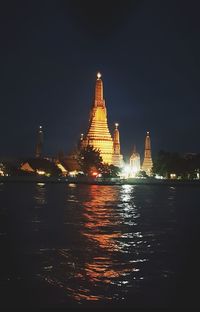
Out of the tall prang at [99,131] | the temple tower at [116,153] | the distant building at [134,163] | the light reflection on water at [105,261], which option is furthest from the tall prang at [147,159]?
the light reflection on water at [105,261]

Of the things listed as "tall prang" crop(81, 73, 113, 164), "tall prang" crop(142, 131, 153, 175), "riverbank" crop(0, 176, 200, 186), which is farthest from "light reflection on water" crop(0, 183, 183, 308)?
"tall prang" crop(142, 131, 153, 175)

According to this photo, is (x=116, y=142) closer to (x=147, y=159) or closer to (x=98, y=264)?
(x=147, y=159)

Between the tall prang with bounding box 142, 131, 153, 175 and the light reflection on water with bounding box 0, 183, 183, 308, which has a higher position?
the tall prang with bounding box 142, 131, 153, 175

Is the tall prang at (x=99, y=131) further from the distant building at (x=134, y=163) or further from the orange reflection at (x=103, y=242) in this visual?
the orange reflection at (x=103, y=242)

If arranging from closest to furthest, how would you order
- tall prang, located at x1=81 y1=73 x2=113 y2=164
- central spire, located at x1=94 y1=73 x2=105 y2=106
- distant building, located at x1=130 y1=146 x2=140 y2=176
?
tall prang, located at x1=81 y1=73 x2=113 y2=164
central spire, located at x1=94 y1=73 x2=105 y2=106
distant building, located at x1=130 y1=146 x2=140 y2=176

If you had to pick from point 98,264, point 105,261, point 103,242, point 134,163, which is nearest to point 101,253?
point 105,261

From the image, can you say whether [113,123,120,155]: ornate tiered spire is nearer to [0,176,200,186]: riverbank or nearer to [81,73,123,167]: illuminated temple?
[81,73,123,167]: illuminated temple

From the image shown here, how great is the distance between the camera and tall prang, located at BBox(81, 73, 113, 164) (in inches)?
3504

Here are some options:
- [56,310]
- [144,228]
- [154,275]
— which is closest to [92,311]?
[56,310]

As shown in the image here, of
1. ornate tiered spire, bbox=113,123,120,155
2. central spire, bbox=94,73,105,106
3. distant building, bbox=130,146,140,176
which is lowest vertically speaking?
distant building, bbox=130,146,140,176

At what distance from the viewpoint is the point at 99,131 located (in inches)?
3533

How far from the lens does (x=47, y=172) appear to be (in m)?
89.9

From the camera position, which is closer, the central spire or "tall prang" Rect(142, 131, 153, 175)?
the central spire

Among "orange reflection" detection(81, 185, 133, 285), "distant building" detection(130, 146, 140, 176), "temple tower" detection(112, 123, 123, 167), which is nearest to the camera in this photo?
"orange reflection" detection(81, 185, 133, 285)
